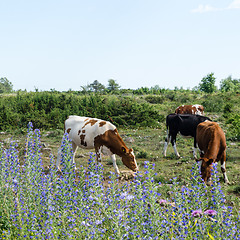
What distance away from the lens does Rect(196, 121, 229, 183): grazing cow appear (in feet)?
23.8

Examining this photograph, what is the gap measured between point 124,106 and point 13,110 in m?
8.68

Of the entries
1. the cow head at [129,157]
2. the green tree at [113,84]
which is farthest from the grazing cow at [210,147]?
the green tree at [113,84]

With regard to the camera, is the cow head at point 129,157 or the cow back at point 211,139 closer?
the cow back at point 211,139

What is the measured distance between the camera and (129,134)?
677 inches

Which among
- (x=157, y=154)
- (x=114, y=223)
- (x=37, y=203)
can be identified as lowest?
(x=157, y=154)

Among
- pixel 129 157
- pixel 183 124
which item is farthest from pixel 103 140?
pixel 183 124

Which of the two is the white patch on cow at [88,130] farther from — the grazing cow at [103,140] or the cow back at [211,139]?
the cow back at [211,139]

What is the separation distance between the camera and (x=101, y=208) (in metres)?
3.47

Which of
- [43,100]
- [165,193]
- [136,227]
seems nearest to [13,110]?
[43,100]

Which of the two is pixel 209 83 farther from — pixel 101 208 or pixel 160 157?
pixel 101 208

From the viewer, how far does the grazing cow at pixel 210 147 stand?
7258 millimetres

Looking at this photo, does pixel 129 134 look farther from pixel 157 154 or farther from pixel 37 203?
pixel 37 203

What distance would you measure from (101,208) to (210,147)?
528cm

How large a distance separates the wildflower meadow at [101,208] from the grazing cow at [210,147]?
320 cm
